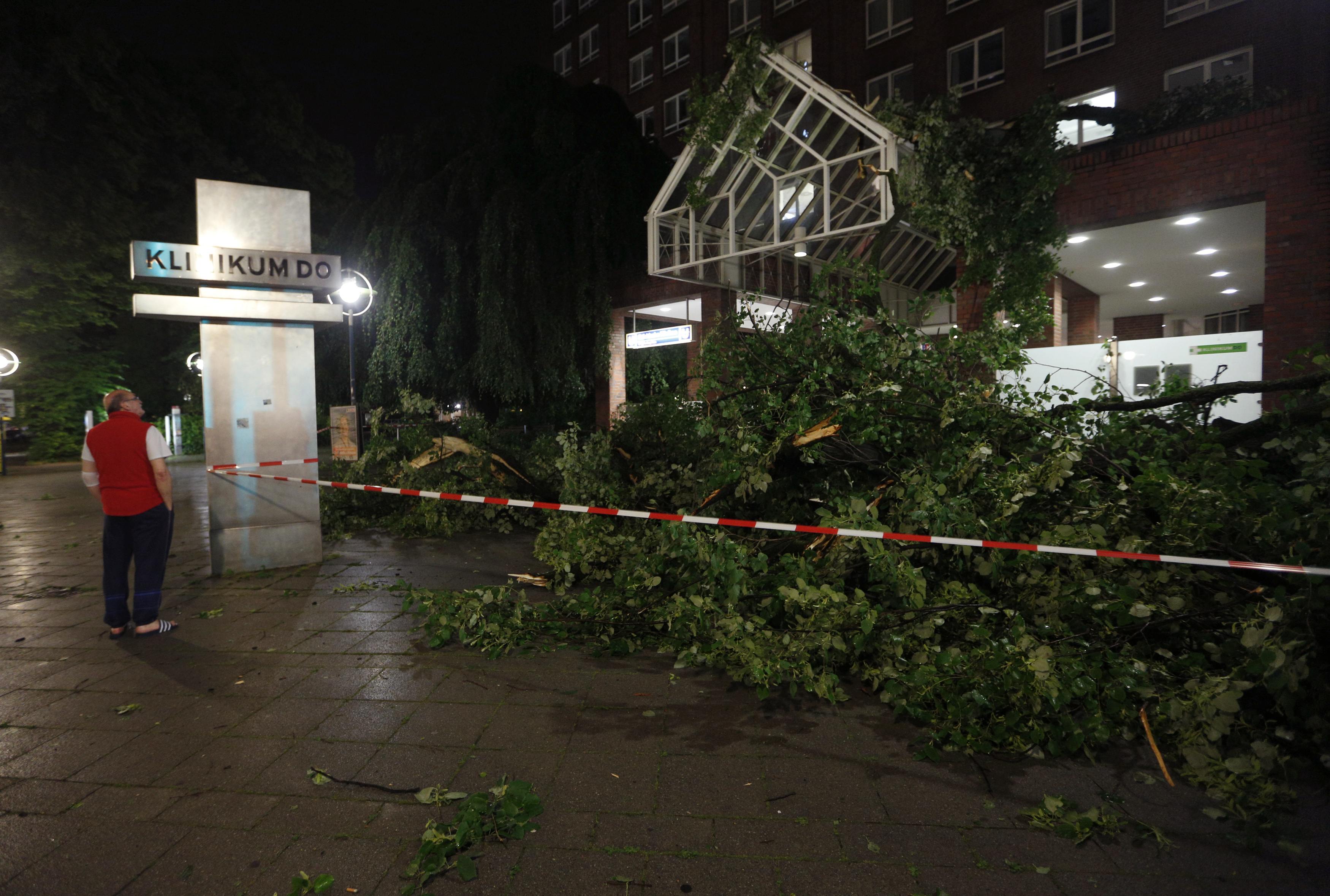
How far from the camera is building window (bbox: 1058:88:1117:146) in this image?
16.8 metres

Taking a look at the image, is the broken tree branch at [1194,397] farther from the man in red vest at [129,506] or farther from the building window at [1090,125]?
the building window at [1090,125]

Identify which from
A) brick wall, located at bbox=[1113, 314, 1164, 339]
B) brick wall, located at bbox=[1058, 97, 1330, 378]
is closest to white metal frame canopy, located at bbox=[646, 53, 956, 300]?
brick wall, located at bbox=[1058, 97, 1330, 378]

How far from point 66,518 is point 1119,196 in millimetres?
17587

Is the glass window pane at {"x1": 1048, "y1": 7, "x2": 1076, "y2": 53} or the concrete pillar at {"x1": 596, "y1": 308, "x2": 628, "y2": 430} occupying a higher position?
the glass window pane at {"x1": 1048, "y1": 7, "x2": 1076, "y2": 53}

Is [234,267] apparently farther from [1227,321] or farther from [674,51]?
[674,51]

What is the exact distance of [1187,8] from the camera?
53.1ft

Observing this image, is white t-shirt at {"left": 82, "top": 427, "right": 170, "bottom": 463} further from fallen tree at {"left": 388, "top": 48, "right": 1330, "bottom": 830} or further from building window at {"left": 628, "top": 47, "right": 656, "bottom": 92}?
building window at {"left": 628, "top": 47, "right": 656, "bottom": 92}

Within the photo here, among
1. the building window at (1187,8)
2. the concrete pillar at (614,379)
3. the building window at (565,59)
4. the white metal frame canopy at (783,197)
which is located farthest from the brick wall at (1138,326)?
the building window at (565,59)

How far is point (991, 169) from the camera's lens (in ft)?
35.2

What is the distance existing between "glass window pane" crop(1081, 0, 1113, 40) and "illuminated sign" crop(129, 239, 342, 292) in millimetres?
19535

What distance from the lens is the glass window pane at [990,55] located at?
1936 cm

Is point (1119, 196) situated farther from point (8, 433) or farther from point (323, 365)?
point (8, 433)

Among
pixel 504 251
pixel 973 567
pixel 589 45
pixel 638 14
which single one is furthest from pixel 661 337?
pixel 589 45

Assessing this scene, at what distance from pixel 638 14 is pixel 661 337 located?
21.1m
